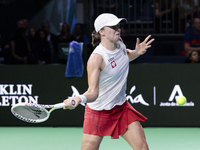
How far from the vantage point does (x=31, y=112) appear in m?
3.57

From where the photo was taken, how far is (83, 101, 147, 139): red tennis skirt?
3574 mm

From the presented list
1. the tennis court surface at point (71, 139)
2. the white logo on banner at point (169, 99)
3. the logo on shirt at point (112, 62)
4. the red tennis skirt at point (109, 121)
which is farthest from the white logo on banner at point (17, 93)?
the logo on shirt at point (112, 62)

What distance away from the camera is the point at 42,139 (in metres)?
6.06

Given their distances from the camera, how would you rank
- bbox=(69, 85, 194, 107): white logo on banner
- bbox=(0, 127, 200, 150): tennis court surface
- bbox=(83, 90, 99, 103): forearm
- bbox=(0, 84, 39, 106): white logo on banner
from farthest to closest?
bbox=(0, 84, 39, 106): white logo on banner < bbox=(69, 85, 194, 107): white logo on banner < bbox=(0, 127, 200, 150): tennis court surface < bbox=(83, 90, 99, 103): forearm

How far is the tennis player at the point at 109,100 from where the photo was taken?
350 centimetres

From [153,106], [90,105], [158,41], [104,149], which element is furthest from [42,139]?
[158,41]

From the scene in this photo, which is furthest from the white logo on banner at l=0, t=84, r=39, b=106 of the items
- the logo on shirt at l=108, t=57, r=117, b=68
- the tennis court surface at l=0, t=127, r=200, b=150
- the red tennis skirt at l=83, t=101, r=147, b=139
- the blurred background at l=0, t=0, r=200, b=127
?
the logo on shirt at l=108, t=57, r=117, b=68

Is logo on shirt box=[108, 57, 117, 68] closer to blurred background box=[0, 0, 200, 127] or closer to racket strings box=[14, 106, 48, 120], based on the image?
racket strings box=[14, 106, 48, 120]

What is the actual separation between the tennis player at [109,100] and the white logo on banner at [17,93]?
3420 mm

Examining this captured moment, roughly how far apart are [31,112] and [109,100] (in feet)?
2.50

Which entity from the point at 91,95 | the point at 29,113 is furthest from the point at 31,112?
the point at 91,95

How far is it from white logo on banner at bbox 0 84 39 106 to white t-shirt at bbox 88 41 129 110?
345 centimetres

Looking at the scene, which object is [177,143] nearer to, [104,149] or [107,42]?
[104,149]

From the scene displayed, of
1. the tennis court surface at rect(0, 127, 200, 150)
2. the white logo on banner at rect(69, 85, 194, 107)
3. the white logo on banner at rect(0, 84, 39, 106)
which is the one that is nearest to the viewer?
the tennis court surface at rect(0, 127, 200, 150)
